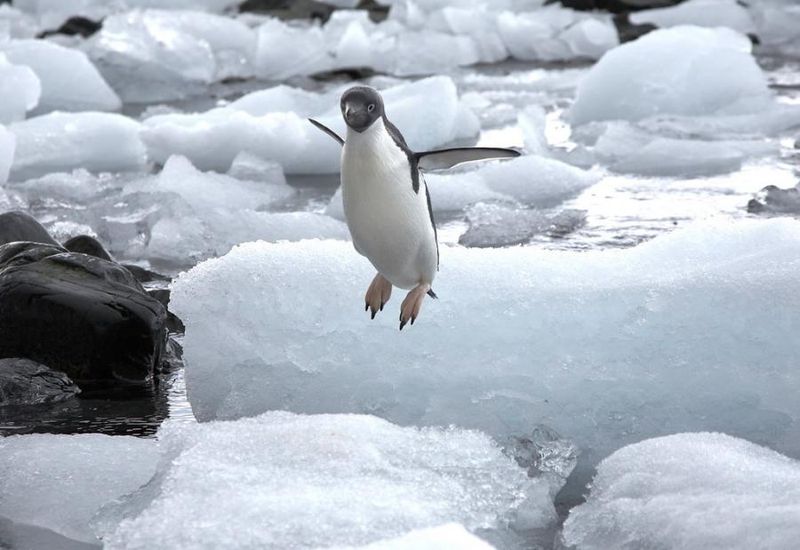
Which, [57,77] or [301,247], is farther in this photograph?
[57,77]

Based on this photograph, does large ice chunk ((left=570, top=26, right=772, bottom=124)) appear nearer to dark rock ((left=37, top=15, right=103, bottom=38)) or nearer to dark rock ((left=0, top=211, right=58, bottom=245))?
dark rock ((left=0, top=211, right=58, bottom=245))

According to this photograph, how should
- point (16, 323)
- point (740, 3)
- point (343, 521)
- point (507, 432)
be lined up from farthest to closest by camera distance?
point (740, 3) → point (16, 323) → point (507, 432) → point (343, 521)

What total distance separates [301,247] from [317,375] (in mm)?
384

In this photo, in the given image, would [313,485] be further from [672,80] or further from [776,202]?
A: [672,80]

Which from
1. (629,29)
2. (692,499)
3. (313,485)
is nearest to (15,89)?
(313,485)

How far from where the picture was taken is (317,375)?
3273 millimetres

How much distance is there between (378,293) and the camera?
10.3 ft

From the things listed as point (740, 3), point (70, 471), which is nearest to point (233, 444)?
point (70, 471)

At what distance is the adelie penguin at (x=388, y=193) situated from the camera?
2.81 metres

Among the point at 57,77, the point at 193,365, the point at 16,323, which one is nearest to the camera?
the point at 193,365

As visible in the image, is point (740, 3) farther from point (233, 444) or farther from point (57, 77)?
point (233, 444)

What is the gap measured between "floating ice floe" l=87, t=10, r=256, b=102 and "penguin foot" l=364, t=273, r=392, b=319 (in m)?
8.23

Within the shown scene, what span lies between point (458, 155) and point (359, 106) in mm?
325

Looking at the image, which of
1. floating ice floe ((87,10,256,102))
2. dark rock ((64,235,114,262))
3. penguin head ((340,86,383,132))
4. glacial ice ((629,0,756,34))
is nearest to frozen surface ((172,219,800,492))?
penguin head ((340,86,383,132))
